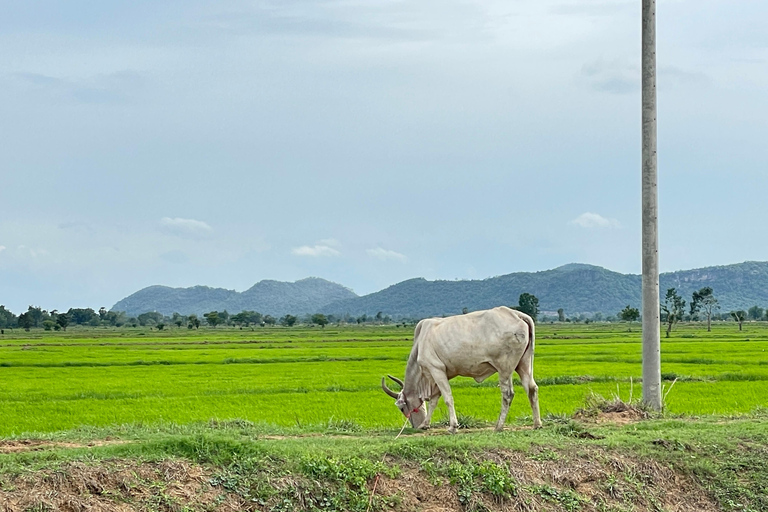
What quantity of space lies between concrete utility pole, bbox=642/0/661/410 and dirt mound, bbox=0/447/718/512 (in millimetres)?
4384

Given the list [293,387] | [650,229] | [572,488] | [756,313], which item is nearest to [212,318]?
[756,313]

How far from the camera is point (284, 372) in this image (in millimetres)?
26875

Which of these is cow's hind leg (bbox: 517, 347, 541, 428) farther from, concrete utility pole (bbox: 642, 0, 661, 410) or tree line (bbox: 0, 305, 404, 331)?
tree line (bbox: 0, 305, 404, 331)

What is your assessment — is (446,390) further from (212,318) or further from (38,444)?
(212,318)

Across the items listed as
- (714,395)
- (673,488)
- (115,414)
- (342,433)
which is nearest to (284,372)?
(115,414)

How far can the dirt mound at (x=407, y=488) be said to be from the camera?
258 inches

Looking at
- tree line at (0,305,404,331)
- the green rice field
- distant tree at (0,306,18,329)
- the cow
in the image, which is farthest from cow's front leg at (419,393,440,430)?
distant tree at (0,306,18,329)

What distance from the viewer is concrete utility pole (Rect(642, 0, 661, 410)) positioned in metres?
12.7

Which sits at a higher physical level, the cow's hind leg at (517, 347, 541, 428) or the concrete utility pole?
the concrete utility pole

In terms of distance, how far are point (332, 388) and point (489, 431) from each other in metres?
11.5

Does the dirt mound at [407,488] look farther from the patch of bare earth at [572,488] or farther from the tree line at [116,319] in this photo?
the tree line at [116,319]

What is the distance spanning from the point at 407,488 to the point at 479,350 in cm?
292

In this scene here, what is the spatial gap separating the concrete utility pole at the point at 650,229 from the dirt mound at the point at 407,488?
173 inches

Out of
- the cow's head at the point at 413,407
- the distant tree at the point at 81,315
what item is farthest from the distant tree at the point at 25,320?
the cow's head at the point at 413,407
